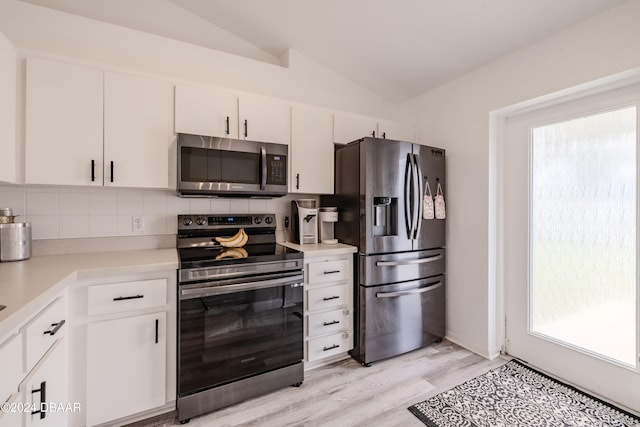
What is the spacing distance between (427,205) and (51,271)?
8.38 ft

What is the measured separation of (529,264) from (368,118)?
72.9 inches

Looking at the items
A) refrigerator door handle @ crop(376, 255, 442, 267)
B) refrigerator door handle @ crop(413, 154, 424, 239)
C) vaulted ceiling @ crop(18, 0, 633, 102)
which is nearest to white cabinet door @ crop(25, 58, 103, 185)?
vaulted ceiling @ crop(18, 0, 633, 102)

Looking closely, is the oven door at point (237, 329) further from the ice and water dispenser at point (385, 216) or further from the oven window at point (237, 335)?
the ice and water dispenser at point (385, 216)

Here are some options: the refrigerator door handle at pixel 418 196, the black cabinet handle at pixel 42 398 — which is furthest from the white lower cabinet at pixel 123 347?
the refrigerator door handle at pixel 418 196

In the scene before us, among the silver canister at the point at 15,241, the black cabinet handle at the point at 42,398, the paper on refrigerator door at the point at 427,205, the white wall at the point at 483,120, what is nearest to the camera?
the black cabinet handle at the point at 42,398

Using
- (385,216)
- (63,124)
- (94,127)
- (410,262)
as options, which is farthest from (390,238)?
(63,124)

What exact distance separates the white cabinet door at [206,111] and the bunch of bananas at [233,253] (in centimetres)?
85

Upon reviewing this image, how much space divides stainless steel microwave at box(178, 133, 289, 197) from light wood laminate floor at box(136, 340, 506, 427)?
1410mm

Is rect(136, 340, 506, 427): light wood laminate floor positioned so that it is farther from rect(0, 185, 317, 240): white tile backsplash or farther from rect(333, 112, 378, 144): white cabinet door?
rect(333, 112, 378, 144): white cabinet door

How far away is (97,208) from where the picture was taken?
2.03 meters

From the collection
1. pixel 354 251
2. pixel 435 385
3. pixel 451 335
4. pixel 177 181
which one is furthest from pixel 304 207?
pixel 451 335

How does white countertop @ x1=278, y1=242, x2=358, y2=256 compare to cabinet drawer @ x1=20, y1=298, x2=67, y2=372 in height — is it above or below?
above

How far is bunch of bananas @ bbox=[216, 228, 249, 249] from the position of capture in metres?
2.21

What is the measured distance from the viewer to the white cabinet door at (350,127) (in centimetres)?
260
